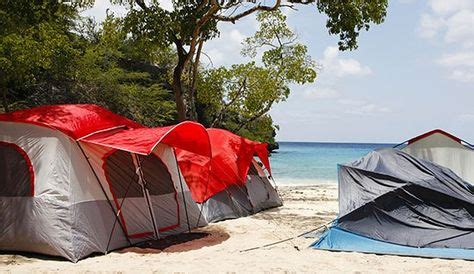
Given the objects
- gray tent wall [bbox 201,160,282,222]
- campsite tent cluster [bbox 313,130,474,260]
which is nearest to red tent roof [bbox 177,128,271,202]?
gray tent wall [bbox 201,160,282,222]

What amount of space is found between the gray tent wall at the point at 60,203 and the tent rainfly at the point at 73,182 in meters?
0.01

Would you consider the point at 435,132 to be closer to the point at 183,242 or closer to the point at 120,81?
the point at 183,242

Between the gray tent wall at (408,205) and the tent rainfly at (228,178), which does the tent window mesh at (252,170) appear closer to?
the tent rainfly at (228,178)

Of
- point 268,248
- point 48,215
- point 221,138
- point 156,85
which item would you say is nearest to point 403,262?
point 268,248

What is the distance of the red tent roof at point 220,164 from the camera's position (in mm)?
11203

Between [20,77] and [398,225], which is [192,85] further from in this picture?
[398,225]

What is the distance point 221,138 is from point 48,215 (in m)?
5.79

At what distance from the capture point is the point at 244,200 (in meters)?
12.6

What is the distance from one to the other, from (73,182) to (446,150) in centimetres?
829

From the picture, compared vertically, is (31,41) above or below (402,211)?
above

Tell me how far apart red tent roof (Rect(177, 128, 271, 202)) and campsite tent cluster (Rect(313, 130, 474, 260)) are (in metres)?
3.43

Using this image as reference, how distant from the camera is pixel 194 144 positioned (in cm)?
944

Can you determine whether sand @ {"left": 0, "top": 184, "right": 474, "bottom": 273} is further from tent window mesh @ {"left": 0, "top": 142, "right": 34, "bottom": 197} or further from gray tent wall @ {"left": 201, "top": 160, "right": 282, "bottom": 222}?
gray tent wall @ {"left": 201, "top": 160, "right": 282, "bottom": 222}

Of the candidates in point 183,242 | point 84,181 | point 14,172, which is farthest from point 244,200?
point 14,172
